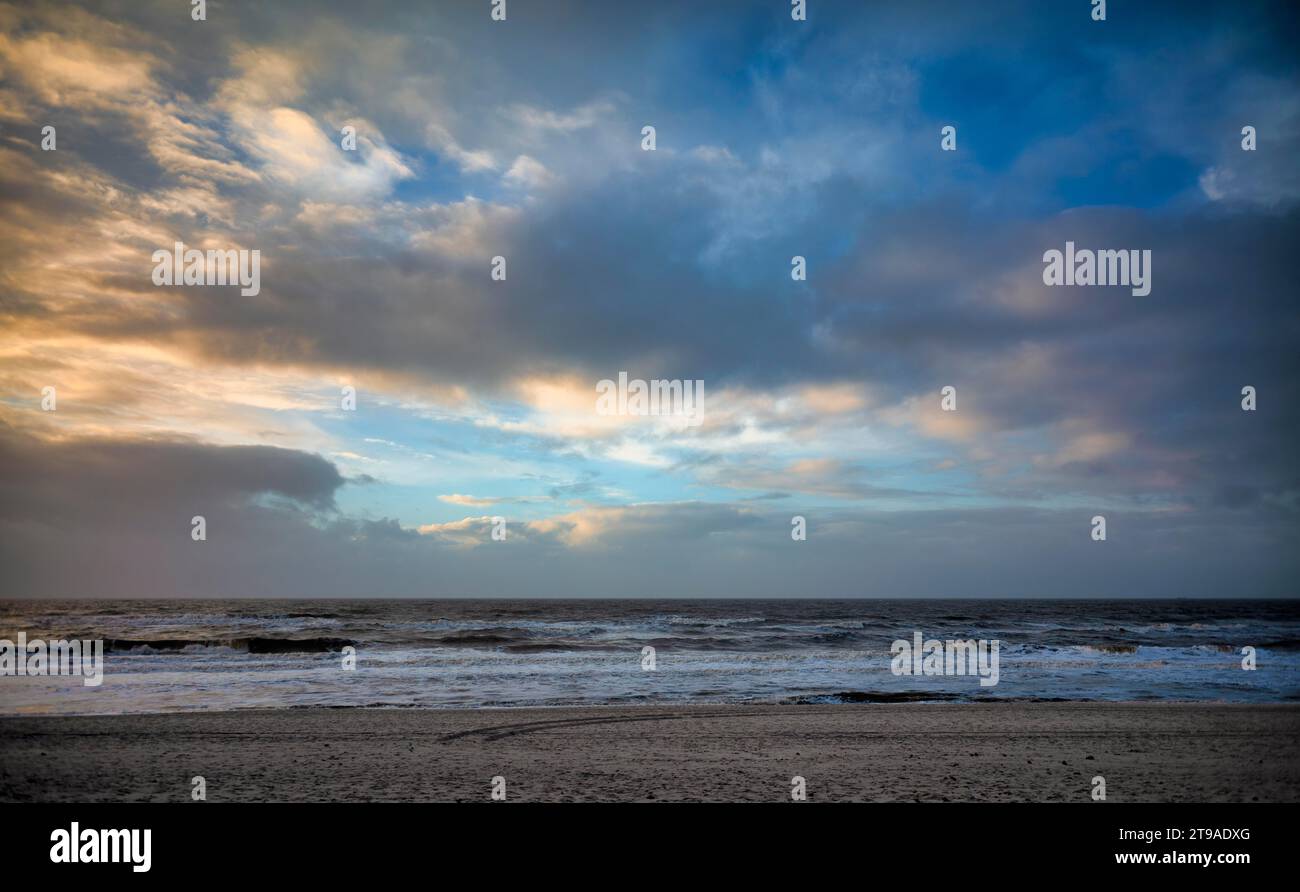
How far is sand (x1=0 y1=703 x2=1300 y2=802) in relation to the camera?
908 centimetres

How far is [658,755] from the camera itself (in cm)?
1125

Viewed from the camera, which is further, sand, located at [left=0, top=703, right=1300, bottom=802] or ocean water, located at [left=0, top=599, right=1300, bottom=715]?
ocean water, located at [left=0, top=599, right=1300, bottom=715]

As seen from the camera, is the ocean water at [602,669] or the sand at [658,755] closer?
the sand at [658,755]

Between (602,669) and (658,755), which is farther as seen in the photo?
(602,669)

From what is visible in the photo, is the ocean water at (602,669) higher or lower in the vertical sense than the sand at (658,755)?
lower

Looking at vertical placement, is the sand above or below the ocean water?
above

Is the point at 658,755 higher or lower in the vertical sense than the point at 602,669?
higher

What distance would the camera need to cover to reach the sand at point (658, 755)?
29.8ft
